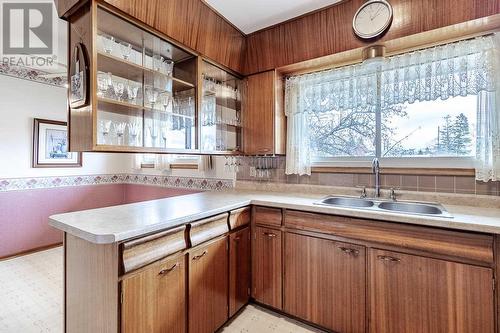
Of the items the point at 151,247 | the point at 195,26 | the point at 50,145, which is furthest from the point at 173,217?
the point at 50,145

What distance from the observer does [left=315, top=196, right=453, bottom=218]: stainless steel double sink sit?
5.84 feet

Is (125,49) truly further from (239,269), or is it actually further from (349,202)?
(349,202)

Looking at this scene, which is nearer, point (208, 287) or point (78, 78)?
point (78, 78)

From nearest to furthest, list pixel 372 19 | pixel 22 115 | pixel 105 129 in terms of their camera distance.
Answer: pixel 105 129, pixel 372 19, pixel 22 115

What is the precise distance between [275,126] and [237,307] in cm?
162

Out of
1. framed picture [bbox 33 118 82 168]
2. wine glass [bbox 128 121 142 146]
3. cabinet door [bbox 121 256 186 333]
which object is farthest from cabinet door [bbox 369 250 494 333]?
framed picture [bbox 33 118 82 168]

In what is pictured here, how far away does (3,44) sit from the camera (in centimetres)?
252

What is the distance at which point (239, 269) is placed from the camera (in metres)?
1.98

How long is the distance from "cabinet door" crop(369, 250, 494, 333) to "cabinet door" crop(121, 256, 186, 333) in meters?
1.21

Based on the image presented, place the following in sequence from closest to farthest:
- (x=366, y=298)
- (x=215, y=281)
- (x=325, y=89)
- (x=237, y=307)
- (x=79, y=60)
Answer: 1. (x=79, y=60)
2. (x=366, y=298)
3. (x=215, y=281)
4. (x=237, y=307)
5. (x=325, y=89)

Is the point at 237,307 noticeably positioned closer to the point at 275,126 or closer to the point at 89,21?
the point at 275,126

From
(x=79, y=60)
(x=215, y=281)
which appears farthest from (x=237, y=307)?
(x=79, y=60)

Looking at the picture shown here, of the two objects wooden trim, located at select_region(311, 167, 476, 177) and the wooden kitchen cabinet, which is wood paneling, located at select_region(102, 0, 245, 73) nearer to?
the wooden kitchen cabinet

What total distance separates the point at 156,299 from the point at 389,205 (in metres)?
1.79
